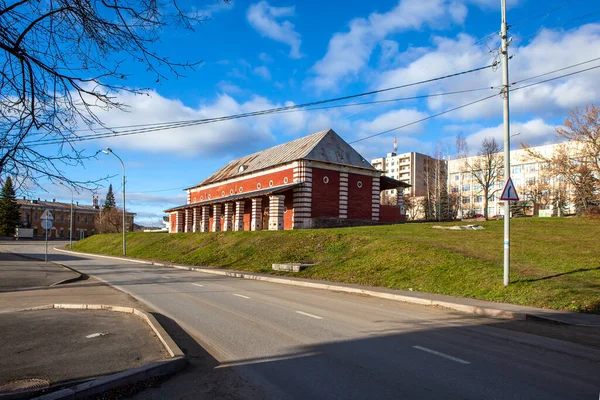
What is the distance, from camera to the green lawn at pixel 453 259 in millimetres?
12891

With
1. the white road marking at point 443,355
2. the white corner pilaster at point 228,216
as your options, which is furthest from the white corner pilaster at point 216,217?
the white road marking at point 443,355

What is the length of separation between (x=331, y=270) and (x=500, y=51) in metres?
11.6

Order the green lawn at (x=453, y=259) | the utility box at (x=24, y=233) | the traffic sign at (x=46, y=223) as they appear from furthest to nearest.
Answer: the utility box at (x=24, y=233)
the traffic sign at (x=46, y=223)
the green lawn at (x=453, y=259)

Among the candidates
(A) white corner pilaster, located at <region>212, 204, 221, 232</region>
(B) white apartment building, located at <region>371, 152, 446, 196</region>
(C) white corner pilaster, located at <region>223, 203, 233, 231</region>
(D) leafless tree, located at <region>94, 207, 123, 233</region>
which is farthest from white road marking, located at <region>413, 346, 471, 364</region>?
(B) white apartment building, located at <region>371, 152, 446, 196</region>

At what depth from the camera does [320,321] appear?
32.2 feet

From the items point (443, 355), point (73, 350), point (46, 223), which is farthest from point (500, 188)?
point (73, 350)

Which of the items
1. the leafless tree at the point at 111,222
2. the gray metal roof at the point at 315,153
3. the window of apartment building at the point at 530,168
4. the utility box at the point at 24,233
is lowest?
the utility box at the point at 24,233

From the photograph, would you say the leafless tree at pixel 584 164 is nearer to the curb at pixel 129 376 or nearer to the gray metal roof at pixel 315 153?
the gray metal roof at pixel 315 153

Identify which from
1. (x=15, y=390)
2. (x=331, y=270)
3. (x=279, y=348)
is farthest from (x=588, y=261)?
(x=15, y=390)

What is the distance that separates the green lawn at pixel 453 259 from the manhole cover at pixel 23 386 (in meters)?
11.5

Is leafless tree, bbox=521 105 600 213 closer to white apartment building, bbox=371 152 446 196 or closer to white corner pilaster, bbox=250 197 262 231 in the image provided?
white corner pilaster, bbox=250 197 262 231

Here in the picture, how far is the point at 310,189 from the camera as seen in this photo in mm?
41031

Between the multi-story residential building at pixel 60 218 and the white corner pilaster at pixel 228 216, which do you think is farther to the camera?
the multi-story residential building at pixel 60 218

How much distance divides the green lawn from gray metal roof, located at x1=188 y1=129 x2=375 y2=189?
1336cm
